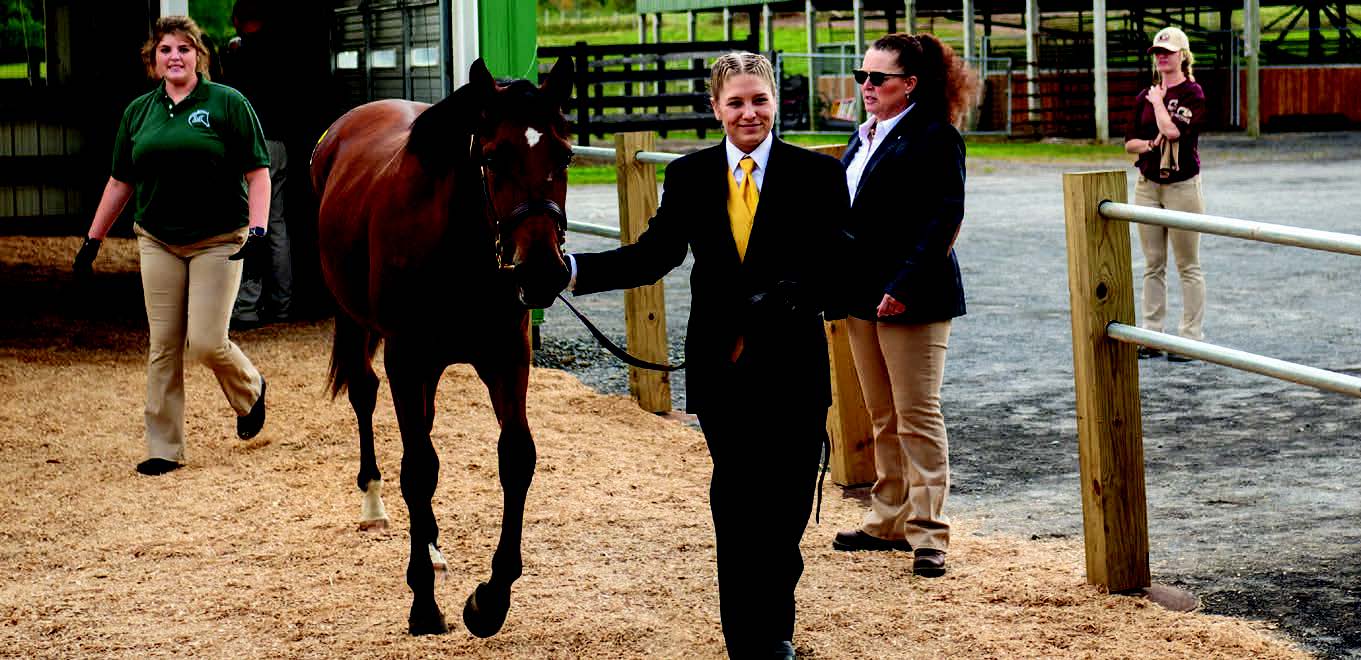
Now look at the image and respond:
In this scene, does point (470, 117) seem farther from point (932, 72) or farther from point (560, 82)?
point (932, 72)

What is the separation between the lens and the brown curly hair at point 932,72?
4.90 metres

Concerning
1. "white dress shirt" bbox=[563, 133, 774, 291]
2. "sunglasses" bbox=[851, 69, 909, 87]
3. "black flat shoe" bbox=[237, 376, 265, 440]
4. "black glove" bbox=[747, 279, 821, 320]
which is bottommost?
"black flat shoe" bbox=[237, 376, 265, 440]

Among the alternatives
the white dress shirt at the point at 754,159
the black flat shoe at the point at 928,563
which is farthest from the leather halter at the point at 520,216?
the black flat shoe at the point at 928,563

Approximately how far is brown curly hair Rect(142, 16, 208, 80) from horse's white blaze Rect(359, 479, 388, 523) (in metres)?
1.93

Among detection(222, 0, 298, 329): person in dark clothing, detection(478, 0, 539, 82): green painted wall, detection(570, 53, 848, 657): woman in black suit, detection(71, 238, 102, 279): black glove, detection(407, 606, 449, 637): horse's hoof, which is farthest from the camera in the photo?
detection(222, 0, 298, 329): person in dark clothing

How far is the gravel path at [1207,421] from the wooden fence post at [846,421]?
0.40 meters

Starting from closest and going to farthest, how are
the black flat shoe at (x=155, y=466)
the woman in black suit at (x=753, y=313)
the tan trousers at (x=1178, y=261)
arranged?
the woman in black suit at (x=753, y=313), the black flat shoe at (x=155, y=466), the tan trousers at (x=1178, y=261)

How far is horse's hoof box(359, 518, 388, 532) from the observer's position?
563 centimetres

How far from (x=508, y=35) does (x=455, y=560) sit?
4.88m

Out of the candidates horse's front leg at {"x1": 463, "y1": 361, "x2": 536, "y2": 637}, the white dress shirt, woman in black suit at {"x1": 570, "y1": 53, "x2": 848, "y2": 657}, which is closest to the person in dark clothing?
horse's front leg at {"x1": 463, "y1": 361, "x2": 536, "y2": 637}

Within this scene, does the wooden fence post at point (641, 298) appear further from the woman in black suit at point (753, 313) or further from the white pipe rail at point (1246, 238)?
the woman in black suit at point (753, 313)

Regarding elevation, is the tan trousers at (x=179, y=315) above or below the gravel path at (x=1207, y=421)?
above

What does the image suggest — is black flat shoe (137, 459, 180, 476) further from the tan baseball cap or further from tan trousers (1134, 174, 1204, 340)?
the tan baseball cap

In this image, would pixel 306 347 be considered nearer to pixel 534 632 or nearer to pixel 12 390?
pixel 12 390
